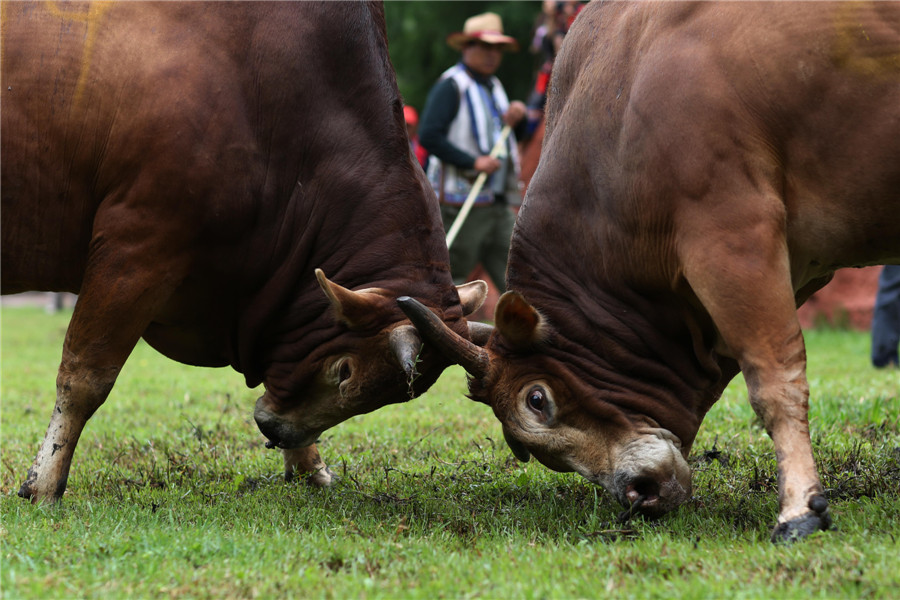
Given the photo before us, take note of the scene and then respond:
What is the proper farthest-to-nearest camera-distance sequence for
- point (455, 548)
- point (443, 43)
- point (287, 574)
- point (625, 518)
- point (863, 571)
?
point (443, 43), point (625, 518), point (455, 548), point (287, 574), point (863, 571)

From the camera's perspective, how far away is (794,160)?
152 inches

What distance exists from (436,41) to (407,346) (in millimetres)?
15393

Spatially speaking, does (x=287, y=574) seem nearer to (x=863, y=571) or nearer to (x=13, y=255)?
(x=863, y=571)


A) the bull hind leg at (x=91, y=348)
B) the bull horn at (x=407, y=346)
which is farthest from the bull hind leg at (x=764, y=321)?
the bull hind leg at (x=91, y=348)

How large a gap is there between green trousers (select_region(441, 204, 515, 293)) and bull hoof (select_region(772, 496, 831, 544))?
541 centimetres

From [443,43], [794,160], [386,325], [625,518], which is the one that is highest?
[794,160]

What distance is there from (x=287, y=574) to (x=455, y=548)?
2.37 feet

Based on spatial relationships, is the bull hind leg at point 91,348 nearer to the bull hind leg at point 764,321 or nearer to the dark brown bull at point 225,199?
the dark brown bull at point 225,199

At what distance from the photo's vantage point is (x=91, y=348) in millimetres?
4426

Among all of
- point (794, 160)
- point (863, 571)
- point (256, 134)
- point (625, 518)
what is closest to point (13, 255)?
point (256, 134)

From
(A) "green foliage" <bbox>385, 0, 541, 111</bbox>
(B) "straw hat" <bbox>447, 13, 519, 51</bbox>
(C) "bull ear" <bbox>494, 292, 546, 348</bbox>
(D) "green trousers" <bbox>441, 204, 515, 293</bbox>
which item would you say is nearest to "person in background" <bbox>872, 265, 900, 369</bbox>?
(D) "green trousers" <bbox>441, 204, 515, 293</bbox>

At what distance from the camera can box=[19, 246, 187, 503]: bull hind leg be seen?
433 centimetres

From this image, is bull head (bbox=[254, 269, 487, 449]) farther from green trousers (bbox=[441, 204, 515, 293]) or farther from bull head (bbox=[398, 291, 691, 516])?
green trousers (bbox=[441, 204, 515, 293])

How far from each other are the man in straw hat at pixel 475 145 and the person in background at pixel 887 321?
3116 millimetres
